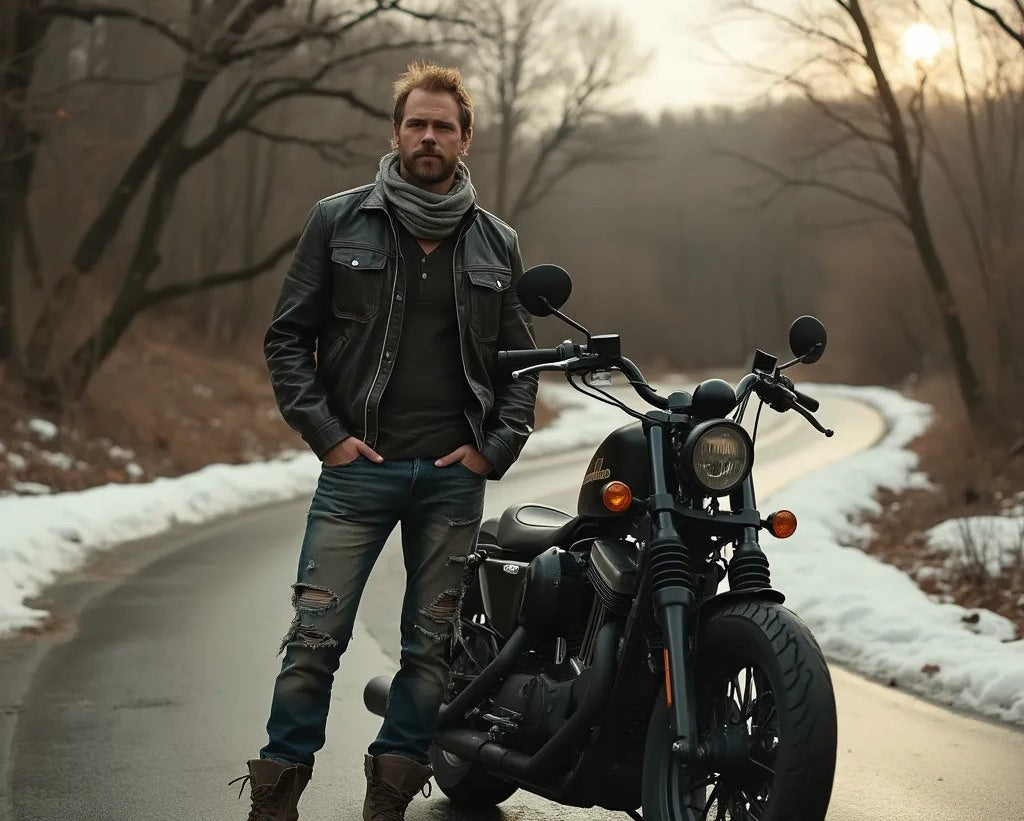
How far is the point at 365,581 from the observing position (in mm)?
4461

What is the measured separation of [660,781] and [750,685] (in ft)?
1.13

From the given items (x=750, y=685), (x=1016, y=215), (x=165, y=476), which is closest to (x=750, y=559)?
(x=750, y=685)

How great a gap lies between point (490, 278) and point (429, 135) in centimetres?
48

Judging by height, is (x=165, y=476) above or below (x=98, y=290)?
below

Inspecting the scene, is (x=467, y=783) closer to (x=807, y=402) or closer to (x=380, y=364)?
(x=380, y=364)

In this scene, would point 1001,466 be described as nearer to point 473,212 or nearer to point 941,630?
point 941,630

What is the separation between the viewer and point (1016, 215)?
26906 millimetres

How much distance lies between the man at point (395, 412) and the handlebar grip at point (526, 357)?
0.47ft

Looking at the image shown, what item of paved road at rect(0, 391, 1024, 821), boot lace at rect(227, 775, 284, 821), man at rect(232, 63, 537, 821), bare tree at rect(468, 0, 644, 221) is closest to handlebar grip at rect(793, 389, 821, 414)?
man at rect(232, 63, 537, 821)

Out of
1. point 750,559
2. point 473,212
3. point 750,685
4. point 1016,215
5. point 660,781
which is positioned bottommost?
point 660,781

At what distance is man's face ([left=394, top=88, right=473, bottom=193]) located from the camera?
4.50 m

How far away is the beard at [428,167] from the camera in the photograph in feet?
14.8

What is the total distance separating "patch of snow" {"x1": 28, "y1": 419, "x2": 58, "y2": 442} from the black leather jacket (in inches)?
595

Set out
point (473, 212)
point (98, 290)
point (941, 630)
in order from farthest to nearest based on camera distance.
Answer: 1. point (98, 290)
2. point (941, 630)
3. point (473, 212)
